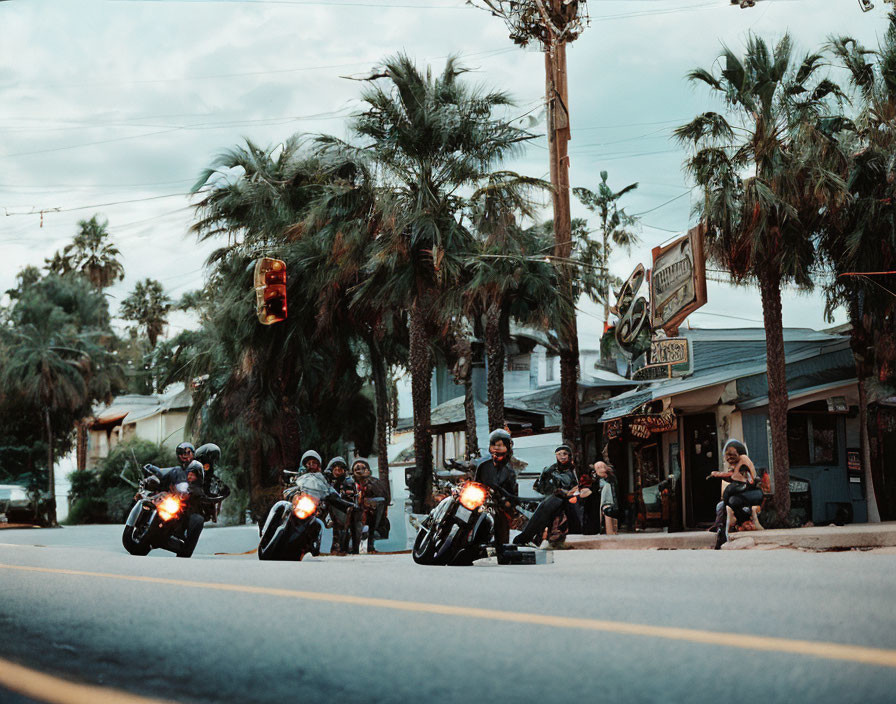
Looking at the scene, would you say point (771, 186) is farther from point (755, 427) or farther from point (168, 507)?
point (168, 507)

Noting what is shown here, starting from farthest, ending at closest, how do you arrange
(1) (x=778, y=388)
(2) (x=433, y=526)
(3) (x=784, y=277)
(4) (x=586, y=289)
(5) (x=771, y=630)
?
1. (4) (x=586, y=289)
2. (3) (x=784, y=277)
3. (1) (x=778, y=388)
4. (2) (x=433, y=526)
5. (5) (x=771, y=630)

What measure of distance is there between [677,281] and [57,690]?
22182 millimetres

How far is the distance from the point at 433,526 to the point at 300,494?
2041mm

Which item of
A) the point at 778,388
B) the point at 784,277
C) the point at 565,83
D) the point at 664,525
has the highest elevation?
the point at 565,83

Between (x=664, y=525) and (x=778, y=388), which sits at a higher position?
(x=778, y=388)

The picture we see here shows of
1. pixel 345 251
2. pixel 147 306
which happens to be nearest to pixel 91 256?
pixel 147 306

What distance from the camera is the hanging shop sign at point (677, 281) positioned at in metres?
22.7

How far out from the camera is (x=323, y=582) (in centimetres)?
647

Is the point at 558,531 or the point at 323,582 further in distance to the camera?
the point at 558,531

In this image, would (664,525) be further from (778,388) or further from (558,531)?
(558,531)

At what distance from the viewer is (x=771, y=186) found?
866 inches

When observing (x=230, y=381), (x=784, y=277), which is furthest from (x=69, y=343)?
(x=784, y=277)

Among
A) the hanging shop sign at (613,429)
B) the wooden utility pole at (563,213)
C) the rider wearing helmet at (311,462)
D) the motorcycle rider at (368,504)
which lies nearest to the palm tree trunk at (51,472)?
the hanging shop sign at (613,429)

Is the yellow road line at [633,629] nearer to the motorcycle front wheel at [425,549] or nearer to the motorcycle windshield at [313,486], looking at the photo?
the motorcycle front wheel at [425,549]
